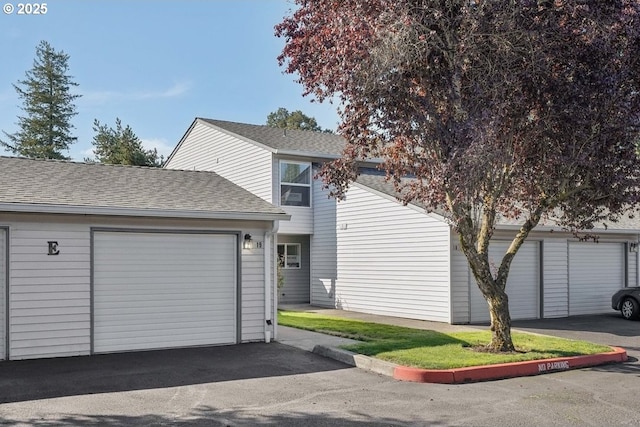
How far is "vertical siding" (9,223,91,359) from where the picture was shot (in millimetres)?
9797

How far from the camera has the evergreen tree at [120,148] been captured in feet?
128

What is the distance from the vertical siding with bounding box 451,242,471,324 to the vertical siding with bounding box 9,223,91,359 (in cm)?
867

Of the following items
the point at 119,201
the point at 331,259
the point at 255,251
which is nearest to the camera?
Answer: the point at 119,201

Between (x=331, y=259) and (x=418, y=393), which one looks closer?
(x=418, y=393)

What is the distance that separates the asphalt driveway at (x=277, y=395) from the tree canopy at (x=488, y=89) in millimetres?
2269

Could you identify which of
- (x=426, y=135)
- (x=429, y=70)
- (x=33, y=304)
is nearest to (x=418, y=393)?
(x=426, y=135)

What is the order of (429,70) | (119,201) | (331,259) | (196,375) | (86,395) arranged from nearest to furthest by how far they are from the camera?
(86,395)
(196,375)
(429,70)
(119,201)
(331,259)

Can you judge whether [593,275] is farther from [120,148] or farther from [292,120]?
[292,120]

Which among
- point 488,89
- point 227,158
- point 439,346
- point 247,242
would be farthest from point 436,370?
point 227,158

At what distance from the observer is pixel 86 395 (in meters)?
7.45

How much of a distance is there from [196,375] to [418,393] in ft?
10.6

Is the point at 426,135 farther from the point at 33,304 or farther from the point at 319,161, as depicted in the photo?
the point at 319,161

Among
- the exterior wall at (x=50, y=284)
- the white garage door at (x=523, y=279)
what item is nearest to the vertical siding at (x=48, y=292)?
the exterior wall at (x=50, y=284)

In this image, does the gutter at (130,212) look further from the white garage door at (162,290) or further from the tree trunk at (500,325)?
the tree trunk at (500,325)
